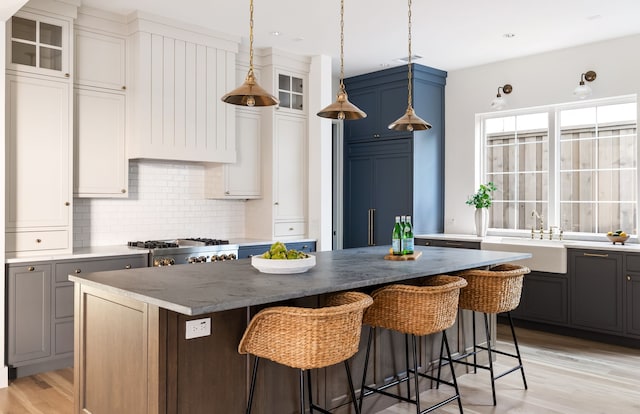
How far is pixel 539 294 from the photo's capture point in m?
5.80

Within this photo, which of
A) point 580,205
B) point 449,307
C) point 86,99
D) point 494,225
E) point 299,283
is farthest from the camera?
point 494,225

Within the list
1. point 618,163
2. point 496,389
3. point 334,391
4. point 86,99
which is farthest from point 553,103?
point 86,99

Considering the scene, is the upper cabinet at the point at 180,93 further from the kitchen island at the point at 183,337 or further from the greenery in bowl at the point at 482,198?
the greenery in bowl at the point at 482,198

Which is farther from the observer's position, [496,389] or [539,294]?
[539,294]

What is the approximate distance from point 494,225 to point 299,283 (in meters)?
4.71

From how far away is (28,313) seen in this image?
429 cm

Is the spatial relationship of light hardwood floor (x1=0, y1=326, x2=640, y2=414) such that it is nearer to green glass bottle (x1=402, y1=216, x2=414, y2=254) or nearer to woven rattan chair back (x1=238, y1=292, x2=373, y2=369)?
green glass bottle (x1=402, y1=216, x2=414, y2=254)

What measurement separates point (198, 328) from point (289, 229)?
3.73m

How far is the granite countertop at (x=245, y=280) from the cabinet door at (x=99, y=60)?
2.42 meters

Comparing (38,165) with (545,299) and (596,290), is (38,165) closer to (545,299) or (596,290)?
(545,299)

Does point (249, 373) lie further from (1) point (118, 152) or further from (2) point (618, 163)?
(2) point (618, 163)

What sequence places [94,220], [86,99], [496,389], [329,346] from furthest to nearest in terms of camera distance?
[94,220] < [86,99] < [496,389] < [329,346]

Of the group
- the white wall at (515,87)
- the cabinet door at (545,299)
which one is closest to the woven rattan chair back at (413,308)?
the cabinet door at (545,299)

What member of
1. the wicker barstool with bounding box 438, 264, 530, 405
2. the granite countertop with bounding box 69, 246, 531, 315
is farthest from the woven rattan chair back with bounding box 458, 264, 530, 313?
the granite countertop with bounding box 69, 246, 531, 315
